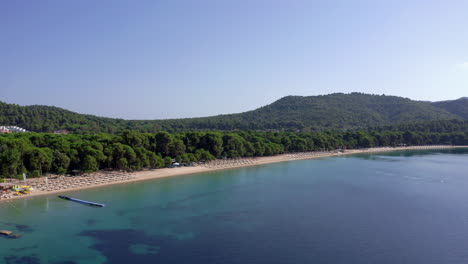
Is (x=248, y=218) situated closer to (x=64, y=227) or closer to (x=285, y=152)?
(x=64, y=227)

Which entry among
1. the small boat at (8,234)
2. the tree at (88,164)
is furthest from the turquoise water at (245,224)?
the tree at (88,164)

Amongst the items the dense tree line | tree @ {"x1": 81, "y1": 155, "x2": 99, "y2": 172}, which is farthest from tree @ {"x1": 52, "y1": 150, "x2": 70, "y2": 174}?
tree @ {"x1": 81, "y1": 155, "x2": 99, "y2": 172}

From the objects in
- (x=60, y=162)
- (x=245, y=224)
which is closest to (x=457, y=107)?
(x=245, y=224)

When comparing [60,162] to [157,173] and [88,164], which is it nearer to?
[88,164]

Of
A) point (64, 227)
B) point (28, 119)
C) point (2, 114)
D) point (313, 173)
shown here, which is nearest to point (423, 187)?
point (313, 173)

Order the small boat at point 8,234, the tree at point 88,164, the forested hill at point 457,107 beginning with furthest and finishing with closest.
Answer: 1. the forested hill at point 457,107
2. the tree at point 88,164
3. the small boat at point 8,234

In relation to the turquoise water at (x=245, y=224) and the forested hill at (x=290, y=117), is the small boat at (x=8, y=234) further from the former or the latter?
the forested hill at (x=290, y=117)

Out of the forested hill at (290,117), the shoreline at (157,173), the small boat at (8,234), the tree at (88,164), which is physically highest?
the forested hill at (290,117)
